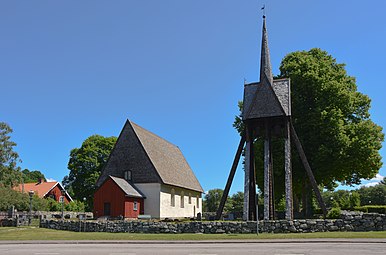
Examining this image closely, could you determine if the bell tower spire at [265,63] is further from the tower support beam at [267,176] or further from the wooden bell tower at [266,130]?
the tower support beam at [267,176]

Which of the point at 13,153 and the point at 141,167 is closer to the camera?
the point at 141,167

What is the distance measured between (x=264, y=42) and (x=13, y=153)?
4347cm

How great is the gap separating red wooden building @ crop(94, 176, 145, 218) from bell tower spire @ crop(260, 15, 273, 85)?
17.9 meters

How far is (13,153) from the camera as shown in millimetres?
58281

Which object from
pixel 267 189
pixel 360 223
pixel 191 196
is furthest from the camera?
pixel 191 196

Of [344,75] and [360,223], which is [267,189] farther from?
[344,75]

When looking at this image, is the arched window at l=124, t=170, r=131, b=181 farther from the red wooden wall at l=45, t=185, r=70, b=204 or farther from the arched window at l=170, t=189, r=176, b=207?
the red wooden wall at l=45, t=185, r=70, b=204

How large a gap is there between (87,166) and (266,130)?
38.9 m

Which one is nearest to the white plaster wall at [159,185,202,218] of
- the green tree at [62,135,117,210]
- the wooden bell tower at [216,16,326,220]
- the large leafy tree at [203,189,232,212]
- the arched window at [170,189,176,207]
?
the arched window at [170,189,176,207]

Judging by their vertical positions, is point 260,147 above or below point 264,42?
below

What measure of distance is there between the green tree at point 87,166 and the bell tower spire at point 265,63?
3743 cm

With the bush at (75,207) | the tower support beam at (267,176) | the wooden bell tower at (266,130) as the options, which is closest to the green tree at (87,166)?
the bush at (75,207)

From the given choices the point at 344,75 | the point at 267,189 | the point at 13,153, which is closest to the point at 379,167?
the point at 344,75

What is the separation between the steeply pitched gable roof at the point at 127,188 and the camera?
128 ft
